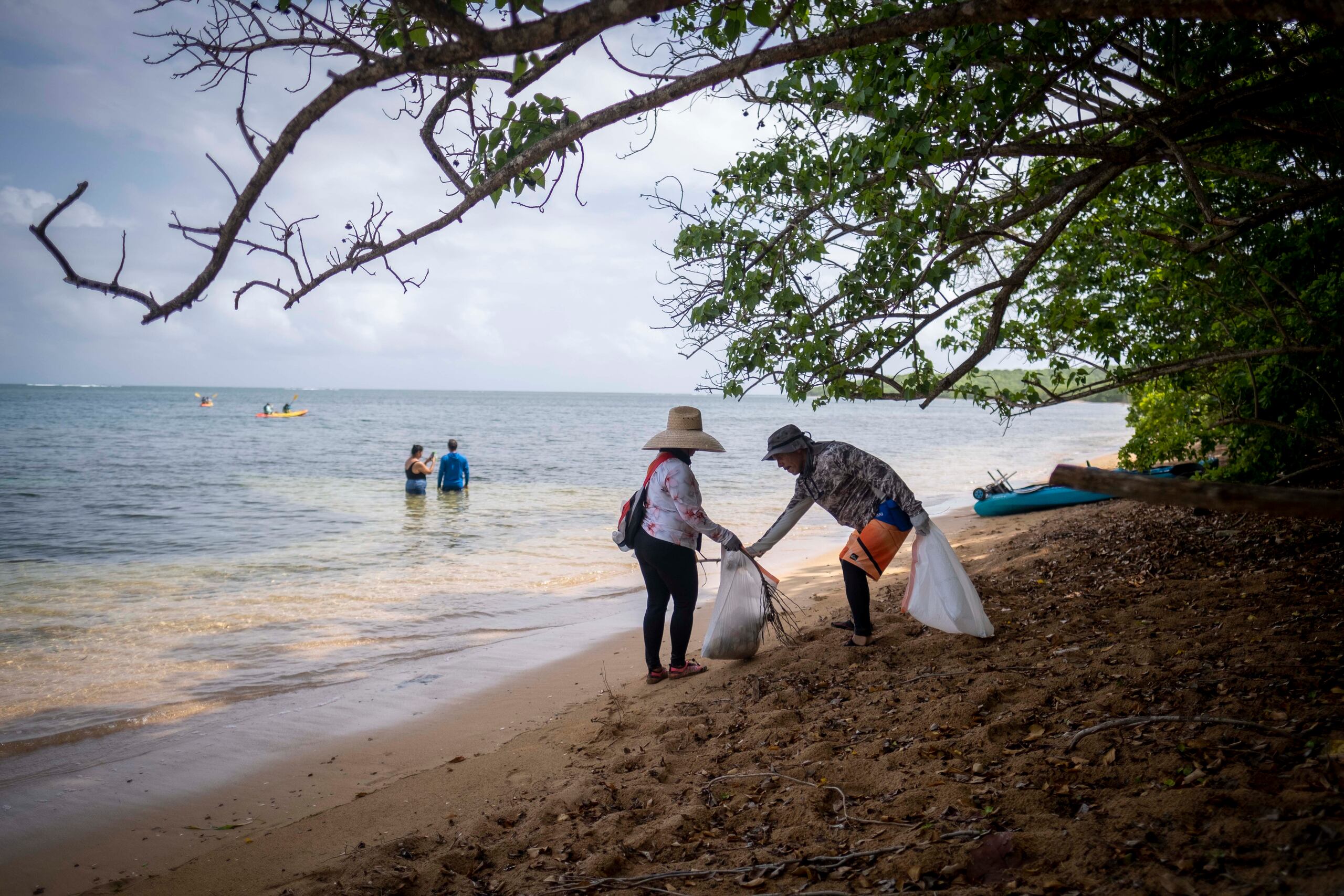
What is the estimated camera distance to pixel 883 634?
5.65m

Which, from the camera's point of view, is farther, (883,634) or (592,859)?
(883,634)

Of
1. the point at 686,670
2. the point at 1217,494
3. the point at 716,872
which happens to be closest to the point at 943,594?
the point at 686,670

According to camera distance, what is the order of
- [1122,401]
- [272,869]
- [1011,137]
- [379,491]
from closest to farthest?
[272,869], [1011,137], [379,491], [1122,401]

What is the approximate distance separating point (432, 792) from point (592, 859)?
5.31ft

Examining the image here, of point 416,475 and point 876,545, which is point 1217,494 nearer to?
point 876,545

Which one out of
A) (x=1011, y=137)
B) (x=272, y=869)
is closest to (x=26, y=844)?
(x=272, y=869)

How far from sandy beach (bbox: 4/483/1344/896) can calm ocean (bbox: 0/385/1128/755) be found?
96.1 inches

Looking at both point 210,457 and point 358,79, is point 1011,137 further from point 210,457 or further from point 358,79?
point 210,457

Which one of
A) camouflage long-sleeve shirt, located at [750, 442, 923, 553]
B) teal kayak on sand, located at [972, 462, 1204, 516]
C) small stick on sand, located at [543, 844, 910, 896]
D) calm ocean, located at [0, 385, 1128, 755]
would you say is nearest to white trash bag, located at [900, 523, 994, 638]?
camouflage long-sleeve shirt, located at [750, 442, 923, 553]

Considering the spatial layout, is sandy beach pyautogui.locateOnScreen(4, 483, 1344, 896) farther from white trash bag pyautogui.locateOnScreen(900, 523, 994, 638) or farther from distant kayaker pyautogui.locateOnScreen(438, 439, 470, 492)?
distant kayaker pyautogui.locateOnScreen(438, 439, 470, 492)

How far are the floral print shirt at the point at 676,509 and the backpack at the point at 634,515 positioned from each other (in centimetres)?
3

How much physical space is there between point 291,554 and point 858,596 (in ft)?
34.3

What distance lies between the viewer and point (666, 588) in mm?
5625

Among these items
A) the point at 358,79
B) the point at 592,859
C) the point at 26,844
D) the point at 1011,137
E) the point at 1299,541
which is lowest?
the point at 26,844
